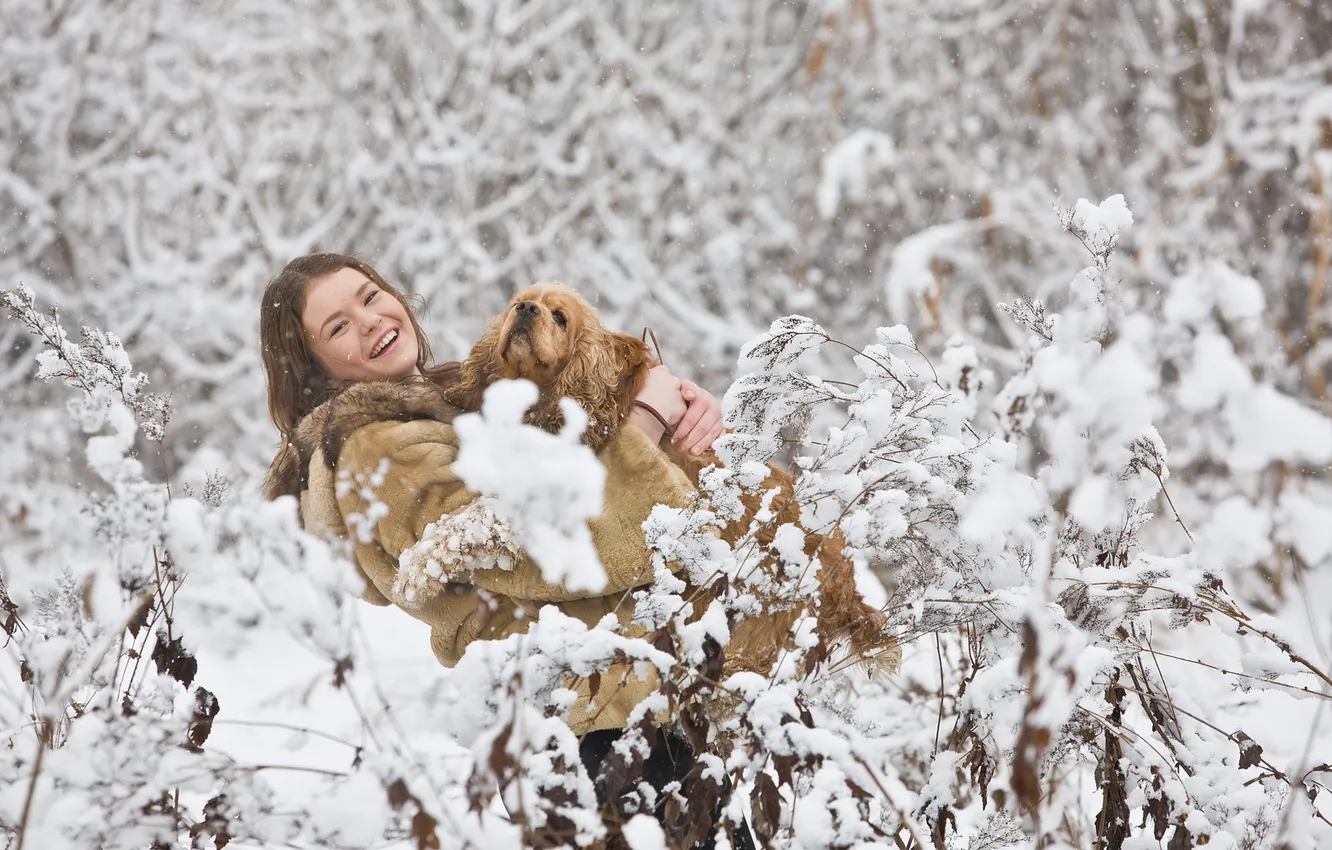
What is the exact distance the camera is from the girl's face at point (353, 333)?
2.33m

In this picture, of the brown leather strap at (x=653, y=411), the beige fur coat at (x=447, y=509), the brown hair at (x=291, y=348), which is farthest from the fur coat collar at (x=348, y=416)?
the brown leather strap at (x=653, y=411)

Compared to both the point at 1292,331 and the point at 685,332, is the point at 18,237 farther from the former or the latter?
the point at 1292,331

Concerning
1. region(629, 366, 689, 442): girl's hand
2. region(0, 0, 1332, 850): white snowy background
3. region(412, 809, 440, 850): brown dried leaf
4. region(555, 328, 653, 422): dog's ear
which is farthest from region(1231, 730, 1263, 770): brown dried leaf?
region(0, 0, 1332, 850): white snowy background

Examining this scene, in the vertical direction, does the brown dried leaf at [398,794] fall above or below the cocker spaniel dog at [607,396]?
below

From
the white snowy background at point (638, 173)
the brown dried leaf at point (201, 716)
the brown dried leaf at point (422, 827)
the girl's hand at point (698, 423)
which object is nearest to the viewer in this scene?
the brown dried leaf at point (422, 827)

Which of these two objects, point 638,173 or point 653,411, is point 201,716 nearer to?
point 653,411

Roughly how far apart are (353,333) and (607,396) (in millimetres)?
608

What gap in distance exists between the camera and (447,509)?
203 cm

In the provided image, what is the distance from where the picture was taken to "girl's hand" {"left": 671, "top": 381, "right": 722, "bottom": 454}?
227 cm

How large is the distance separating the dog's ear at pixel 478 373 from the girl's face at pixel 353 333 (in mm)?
175

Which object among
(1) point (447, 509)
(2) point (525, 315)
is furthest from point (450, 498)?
(2) point (525, 315)

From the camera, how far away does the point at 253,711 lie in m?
4.05

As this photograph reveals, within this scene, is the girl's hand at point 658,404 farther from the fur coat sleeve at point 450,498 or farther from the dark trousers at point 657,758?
the dark trousers at point 657,758

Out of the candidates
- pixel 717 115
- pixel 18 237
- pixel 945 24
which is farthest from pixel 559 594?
pixel 18 237
